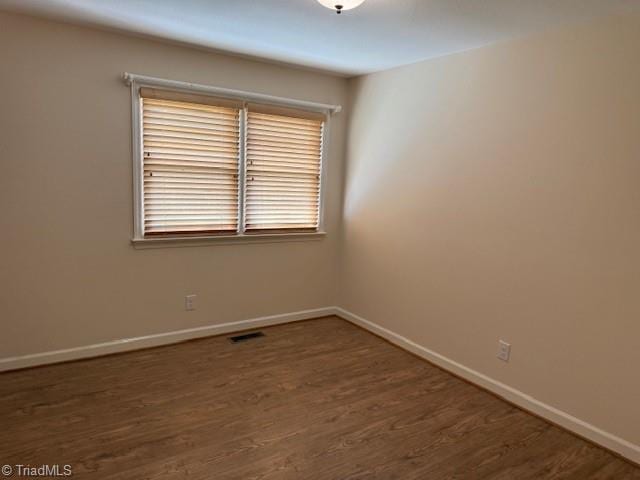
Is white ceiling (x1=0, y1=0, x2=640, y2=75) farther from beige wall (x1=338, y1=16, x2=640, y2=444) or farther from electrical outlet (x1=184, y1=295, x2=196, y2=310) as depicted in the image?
electrical outlet (x1=184, y1=295, x2=196, y2=310)

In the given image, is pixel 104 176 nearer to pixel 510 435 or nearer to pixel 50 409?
pixel 50 409

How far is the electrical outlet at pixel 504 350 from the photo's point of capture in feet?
8.95

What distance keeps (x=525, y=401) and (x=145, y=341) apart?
2.77 metres

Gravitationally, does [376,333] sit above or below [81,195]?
below

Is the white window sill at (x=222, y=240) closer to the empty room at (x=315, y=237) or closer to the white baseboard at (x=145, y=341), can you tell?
the empty room at (x=315, y=237)

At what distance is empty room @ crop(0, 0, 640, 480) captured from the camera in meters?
2.16

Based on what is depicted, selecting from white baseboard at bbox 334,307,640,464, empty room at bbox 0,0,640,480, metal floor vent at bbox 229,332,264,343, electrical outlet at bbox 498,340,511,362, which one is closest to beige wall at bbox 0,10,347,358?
empty room at bbox 0,0,640,480

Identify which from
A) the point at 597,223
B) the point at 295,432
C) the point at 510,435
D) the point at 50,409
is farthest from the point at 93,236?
the point at 597,223

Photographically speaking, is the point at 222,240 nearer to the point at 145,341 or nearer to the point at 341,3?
the point at 145,341

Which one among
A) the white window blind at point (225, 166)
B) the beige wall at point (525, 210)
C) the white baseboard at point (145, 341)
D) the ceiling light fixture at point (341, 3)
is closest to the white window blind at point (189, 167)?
the white window blind at point (225, 166)

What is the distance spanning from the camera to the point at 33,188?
2746mm

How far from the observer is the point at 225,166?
341cm

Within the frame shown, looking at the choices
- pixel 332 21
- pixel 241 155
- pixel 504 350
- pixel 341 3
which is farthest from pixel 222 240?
pixel 504 350

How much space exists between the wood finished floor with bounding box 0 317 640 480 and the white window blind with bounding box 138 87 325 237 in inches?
44.6
